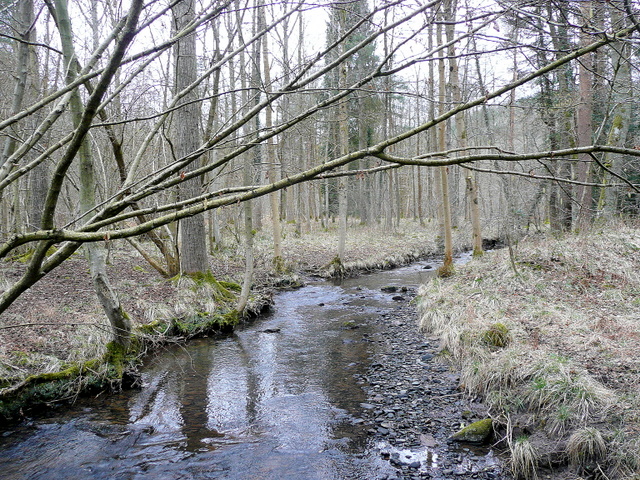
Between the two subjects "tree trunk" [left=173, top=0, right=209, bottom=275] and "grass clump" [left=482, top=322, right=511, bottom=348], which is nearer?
"grass clump" [left=482, top=322, right=511, bottom=348]

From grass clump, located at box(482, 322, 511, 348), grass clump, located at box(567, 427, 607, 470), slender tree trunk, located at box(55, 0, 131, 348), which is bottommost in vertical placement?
grass clump, located at box(567, 427, 607, 470)

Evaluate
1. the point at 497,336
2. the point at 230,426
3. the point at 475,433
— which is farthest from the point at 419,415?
the point at 230,426

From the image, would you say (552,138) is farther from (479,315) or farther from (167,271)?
(167,271)

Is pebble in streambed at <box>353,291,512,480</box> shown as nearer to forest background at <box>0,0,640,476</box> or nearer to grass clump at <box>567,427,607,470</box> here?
grass clump at <box>567,427,607,470</box>

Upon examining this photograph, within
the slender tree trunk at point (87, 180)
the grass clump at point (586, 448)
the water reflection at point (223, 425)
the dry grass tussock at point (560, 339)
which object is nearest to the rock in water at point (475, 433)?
the dry grass tussock at point (560, 339)

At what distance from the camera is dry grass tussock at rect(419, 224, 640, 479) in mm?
4199

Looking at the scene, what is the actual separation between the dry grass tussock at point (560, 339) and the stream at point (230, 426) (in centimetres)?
97

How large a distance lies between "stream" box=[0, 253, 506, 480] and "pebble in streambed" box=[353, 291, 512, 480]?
0.04 meters

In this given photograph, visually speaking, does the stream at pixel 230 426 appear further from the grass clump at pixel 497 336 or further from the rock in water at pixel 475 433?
the grass clump at pixel 497 336

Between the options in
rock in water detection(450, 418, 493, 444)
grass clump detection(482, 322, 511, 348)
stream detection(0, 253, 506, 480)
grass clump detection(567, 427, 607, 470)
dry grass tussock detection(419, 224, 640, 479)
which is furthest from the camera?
grass clump detection(482, 322, 511, 348)

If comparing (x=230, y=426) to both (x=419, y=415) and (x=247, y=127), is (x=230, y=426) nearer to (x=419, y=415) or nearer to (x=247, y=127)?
(x=419, y=415)

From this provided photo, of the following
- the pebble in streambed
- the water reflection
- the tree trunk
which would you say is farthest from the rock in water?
the tree trunk

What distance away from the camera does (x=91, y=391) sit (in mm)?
6223

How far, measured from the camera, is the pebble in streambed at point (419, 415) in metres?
4.29
